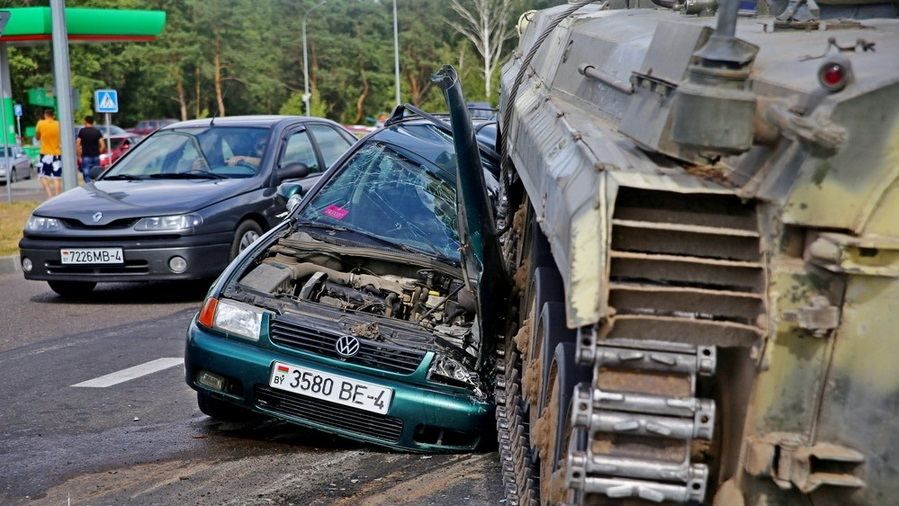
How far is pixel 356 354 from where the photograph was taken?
19.6 feet

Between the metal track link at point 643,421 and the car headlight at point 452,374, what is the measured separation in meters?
2.58

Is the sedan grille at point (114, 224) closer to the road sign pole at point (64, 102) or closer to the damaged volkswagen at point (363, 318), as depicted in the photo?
the damaged volkswagen at point (363, 318)

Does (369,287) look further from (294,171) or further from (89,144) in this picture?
(89,144)

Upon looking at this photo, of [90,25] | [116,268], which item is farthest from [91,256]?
[90,25]

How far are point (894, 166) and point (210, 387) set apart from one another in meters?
3.96

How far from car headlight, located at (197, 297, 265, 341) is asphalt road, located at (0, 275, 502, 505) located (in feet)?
1.84

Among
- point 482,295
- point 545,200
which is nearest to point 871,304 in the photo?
point 545,200

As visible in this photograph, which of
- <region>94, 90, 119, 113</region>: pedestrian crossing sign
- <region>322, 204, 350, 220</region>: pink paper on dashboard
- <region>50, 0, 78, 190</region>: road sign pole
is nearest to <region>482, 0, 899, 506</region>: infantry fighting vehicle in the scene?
<region>322, 204, 350, 220</region>: pink paper on dashboard

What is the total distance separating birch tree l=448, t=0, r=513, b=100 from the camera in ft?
201

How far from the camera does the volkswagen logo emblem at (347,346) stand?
596 cm

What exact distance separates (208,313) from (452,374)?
50.3 inches

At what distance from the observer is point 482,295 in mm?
5816

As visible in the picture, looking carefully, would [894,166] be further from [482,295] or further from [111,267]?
[111,267]

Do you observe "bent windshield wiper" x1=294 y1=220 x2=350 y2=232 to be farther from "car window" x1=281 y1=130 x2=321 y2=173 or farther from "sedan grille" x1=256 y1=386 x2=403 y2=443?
"car window" x1=281 y1=130 x2=321 y2=173
